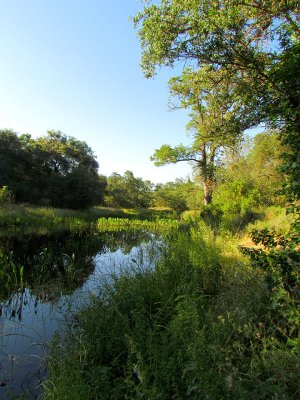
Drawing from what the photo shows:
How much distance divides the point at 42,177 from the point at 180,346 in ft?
92.5

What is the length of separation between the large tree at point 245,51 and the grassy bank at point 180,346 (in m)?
1.58

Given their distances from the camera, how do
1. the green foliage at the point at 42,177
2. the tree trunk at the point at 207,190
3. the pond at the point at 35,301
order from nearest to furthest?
the pond at the point at 35,301 < the tree trunk at the point at 207,190 < the green foliage at the point at 42,177

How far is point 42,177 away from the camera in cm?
2773

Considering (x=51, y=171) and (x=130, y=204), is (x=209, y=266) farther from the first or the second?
(x=130, y=204)

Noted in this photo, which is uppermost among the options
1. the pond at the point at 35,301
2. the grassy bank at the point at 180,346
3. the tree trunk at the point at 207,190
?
the tree trunk at the point at 207,190

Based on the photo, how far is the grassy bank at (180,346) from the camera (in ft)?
6.31

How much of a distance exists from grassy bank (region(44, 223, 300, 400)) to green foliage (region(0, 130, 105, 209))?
74.2 feet

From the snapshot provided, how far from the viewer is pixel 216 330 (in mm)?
2439

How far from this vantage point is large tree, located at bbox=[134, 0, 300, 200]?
9.81ft

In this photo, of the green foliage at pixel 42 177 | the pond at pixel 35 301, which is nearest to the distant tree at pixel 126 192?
the green foliage at pixel 42 177

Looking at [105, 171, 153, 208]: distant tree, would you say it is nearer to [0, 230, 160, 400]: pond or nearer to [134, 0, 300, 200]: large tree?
[0, 230, 160, 400]: pond

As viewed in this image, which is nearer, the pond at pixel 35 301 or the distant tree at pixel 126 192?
the pond at pixel 35 301

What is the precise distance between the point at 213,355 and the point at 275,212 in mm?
9895

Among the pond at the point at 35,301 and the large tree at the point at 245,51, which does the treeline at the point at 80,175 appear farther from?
the pond at the point at 35,301
